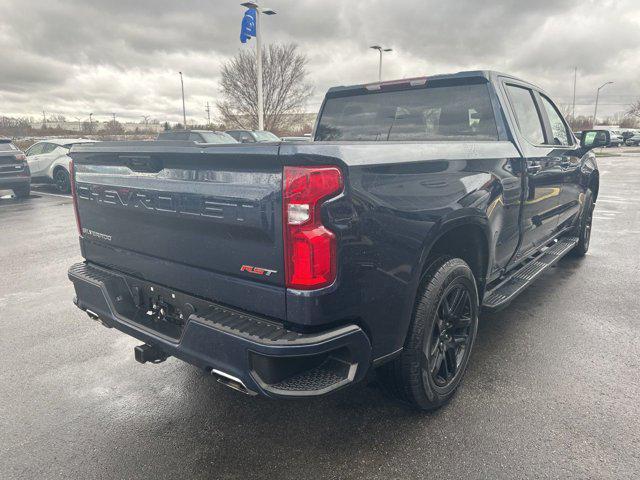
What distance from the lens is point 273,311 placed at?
1981 mm

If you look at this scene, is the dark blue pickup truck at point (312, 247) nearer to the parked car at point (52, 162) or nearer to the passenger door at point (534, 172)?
the passenger door at point (534, 172)

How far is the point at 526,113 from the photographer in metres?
3.87

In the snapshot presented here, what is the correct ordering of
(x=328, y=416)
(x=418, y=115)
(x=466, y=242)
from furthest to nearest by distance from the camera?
(x=418, y=115) → (x=466, y=242) → (x=328, y=416)

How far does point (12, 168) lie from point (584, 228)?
494 inches

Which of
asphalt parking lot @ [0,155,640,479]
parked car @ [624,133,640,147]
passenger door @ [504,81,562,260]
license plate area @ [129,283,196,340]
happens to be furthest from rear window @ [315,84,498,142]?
parked car @ [624,133,640,147]

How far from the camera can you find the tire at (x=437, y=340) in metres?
2.43

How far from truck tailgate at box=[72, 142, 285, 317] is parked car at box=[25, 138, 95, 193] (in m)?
12.2

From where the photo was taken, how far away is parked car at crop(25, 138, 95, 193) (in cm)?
1338

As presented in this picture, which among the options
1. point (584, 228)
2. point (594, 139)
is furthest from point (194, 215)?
point (584, 228)

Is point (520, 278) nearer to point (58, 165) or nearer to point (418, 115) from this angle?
point (418, 115)

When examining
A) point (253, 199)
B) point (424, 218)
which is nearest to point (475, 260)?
point (424, 218)

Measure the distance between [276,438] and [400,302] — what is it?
104 centimetres

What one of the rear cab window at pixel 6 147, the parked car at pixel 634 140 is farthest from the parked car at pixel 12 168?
the parked car at pixel 634 140

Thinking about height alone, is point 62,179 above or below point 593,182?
below
